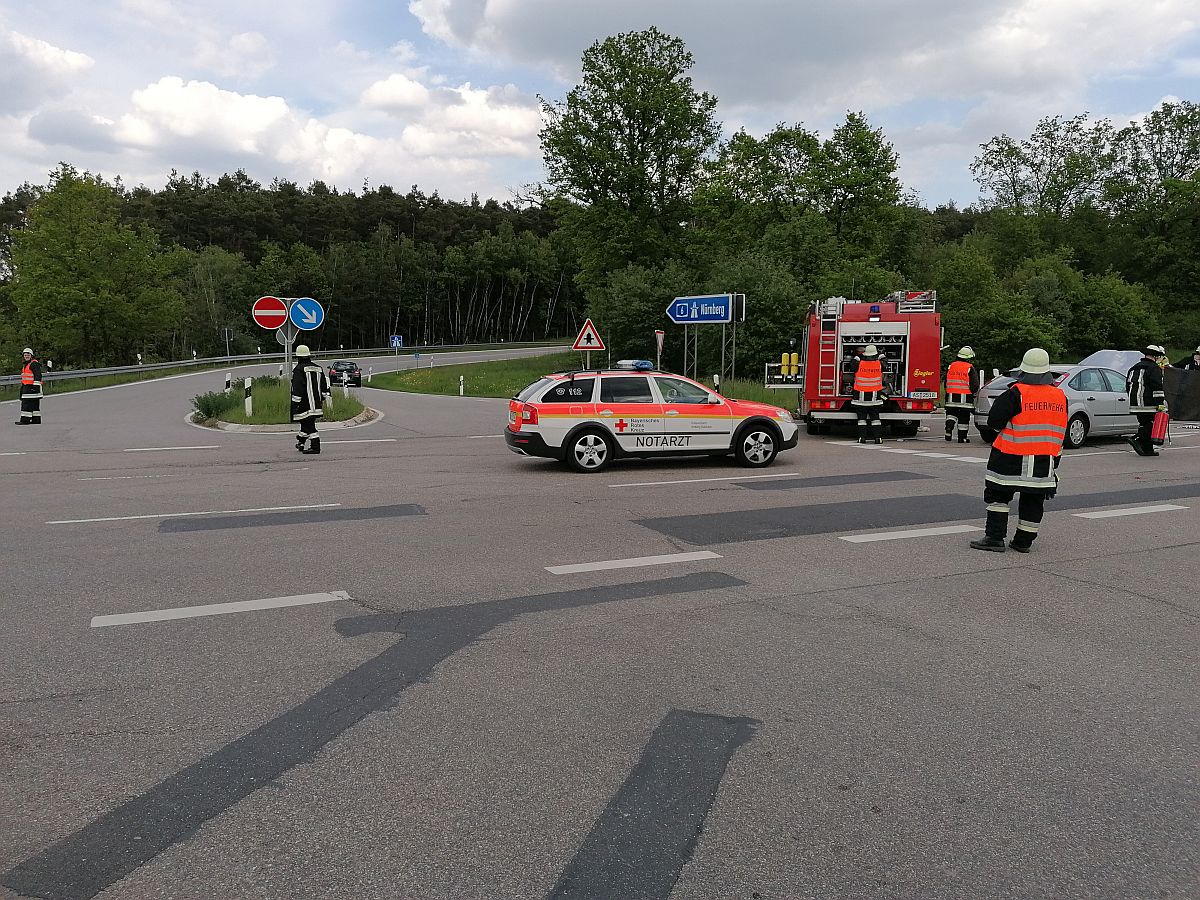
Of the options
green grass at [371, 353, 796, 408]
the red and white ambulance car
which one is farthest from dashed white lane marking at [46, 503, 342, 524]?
green grass at [371, 353, 796, 408]

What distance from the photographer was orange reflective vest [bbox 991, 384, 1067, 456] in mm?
7895

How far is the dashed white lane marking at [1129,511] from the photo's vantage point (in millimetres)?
10133

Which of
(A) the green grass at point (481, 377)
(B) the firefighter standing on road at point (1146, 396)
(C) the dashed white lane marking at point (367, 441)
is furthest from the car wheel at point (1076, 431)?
(A) the green grass at point (481, 377)

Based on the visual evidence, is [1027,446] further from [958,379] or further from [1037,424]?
[958,379]

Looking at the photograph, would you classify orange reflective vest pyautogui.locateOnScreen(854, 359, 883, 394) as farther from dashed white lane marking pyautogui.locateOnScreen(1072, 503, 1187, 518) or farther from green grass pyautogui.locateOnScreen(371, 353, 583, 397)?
green grass pyautogui.locateOnScreen(371, 353, 583, 397)

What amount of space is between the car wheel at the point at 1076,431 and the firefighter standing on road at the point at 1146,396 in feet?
3.70

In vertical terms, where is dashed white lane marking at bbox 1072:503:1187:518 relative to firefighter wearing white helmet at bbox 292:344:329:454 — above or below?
below

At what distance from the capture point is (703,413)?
46.0ft

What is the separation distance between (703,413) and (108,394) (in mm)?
27870

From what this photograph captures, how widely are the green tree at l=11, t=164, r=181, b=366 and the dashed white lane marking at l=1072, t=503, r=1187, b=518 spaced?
57858mm

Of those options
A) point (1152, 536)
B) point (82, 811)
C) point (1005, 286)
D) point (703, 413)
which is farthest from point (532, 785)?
point (1005, 286)

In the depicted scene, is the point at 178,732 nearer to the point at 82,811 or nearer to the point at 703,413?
the point at 82,811

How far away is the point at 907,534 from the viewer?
350 inches

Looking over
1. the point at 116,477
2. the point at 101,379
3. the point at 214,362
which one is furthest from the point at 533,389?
the point at 214,362
